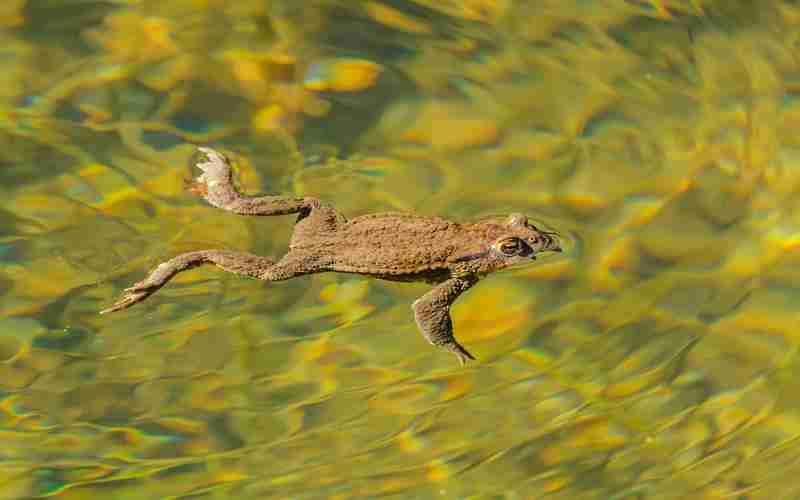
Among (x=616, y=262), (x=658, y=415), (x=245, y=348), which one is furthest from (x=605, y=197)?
(x=245, y=348)

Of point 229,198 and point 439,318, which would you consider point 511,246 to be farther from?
point 229,198

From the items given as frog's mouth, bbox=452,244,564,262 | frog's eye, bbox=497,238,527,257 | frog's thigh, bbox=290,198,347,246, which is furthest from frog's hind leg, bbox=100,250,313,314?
frog's eye, bbox=497,238,527,257

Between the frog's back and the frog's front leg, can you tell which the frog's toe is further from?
the frog's front leg

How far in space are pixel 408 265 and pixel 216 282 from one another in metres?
1.10

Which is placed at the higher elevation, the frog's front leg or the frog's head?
the frog's head

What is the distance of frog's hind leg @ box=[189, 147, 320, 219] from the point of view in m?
5.49

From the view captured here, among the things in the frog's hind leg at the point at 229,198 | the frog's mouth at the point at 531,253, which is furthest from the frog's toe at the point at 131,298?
the frog's mouth at the point at 531,253

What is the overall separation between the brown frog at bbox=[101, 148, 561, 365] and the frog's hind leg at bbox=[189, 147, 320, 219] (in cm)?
3

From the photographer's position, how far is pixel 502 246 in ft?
17.4

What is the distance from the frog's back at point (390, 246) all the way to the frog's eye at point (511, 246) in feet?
0.69

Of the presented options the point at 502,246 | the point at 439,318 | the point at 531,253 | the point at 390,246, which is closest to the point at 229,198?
the point at 390,246

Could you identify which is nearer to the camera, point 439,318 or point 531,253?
point 439,318

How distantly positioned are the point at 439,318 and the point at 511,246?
1.76ft

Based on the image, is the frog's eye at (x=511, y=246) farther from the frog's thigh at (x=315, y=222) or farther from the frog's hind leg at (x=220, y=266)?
the frog's hind leg at (x=220, y=266)
